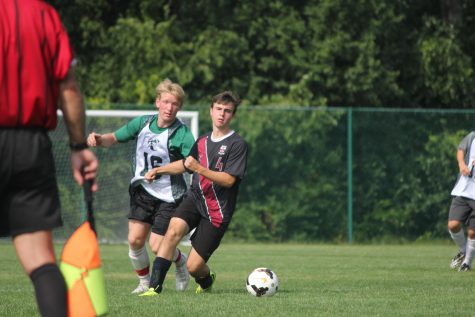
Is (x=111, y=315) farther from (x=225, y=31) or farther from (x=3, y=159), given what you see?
(x=225, y=31)

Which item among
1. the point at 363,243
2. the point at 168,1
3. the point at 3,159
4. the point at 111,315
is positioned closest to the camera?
the point at 3,159

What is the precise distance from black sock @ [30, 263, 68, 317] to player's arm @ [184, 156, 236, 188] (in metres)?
3.94

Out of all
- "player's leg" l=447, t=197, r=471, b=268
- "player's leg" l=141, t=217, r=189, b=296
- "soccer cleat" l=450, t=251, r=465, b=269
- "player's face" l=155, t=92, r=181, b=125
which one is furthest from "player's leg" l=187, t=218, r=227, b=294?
"player's leg" l=447, t=197, r=471, b=268

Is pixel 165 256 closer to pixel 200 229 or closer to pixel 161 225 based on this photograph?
pixel 200 229

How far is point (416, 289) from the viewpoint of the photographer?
31.7 ft

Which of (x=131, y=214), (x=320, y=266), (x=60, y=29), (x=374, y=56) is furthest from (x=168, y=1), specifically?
(x=60, y=29)

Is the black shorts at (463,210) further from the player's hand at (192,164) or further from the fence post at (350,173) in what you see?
the fence post at (350,173)

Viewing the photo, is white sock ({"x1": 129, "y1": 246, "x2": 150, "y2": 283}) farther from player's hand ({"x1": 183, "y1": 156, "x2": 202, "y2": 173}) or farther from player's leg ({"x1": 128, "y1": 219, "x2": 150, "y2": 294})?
player's hand ({"x1": 183, "y1": 156, "x2": 202, "y2": 173})

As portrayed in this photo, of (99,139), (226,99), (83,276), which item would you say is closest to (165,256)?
(99,139)

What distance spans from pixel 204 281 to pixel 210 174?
112 centimetres

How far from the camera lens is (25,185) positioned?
481 cm

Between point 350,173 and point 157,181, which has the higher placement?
point 157,181

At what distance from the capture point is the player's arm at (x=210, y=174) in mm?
8664

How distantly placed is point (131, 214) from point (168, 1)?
15071 mm
